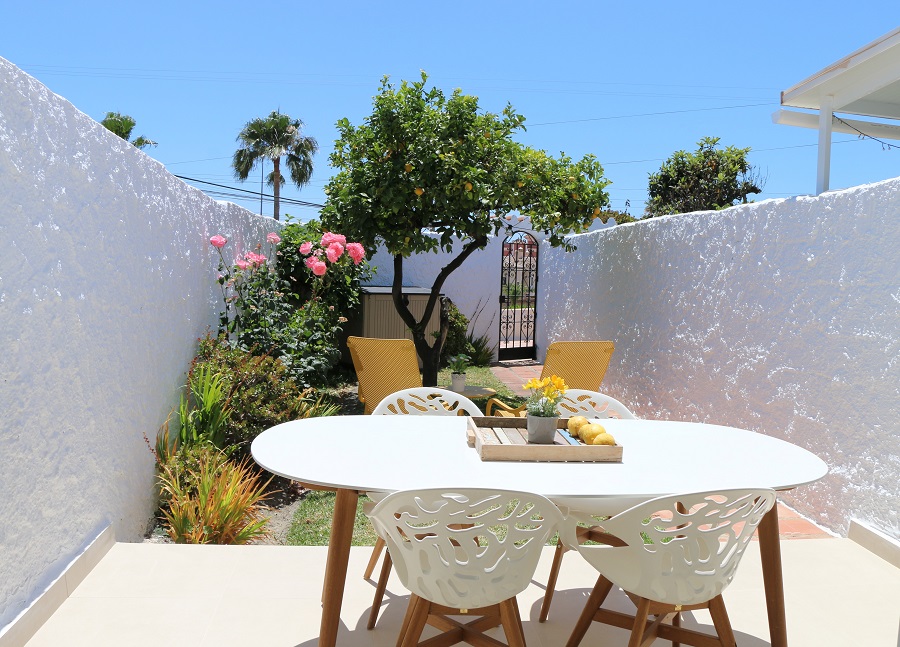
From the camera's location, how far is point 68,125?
10.0 ft

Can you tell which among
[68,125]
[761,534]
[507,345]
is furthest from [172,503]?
[507,345]

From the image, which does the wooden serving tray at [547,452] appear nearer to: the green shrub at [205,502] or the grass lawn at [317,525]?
the grass lawn at [317,525]

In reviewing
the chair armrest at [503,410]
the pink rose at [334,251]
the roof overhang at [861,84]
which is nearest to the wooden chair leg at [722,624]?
the chair armrest at [503,410]

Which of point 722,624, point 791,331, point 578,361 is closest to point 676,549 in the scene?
point 722,624

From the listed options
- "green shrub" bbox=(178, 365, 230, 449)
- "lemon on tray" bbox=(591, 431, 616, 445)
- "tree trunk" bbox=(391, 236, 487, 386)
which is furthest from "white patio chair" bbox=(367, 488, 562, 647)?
"tree trunk" bbox=(391, 236, 487, 386)

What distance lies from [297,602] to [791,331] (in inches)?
135

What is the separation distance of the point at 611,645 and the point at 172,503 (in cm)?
237

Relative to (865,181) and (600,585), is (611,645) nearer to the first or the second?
(600,585)

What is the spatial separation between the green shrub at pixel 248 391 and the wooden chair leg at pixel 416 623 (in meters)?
2.66

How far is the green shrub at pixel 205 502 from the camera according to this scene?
3812 mm

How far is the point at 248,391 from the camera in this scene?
4891mm

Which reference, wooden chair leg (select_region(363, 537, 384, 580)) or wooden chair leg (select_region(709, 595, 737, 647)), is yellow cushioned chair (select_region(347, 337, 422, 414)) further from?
wooden chair leg (select_region(709, 595, 737, 647))

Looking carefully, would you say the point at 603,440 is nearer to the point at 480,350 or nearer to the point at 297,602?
the point at 297,602

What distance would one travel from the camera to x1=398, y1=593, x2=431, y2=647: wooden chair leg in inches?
91.2
